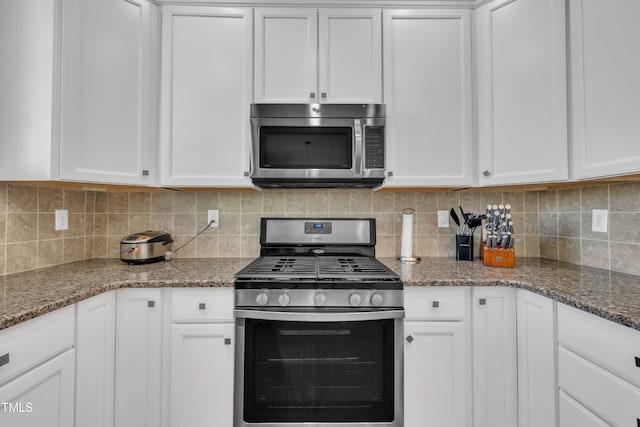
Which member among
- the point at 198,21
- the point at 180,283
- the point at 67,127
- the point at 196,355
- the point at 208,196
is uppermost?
the point at 198,21

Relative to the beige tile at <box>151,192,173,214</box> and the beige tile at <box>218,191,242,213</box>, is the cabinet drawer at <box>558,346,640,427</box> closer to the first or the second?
the beige tile at <box>218,191,242,213</box>

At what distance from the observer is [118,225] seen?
2076 millimetres

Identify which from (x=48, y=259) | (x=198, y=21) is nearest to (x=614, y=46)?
(x=198, y=21)

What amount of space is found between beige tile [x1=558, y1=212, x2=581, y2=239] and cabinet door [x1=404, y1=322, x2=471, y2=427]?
3.43 feet

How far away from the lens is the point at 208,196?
2.10m

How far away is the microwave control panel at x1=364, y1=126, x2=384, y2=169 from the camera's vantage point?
5.69ft

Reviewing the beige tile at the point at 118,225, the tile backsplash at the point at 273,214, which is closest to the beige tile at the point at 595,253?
the tile backsplash at the point at 273,214

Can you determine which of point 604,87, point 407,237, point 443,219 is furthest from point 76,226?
point 604,87

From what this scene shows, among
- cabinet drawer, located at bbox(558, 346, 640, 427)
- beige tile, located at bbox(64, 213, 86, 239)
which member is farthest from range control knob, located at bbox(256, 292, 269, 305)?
beige tile, located at bbox(64, 213, 86, 239)

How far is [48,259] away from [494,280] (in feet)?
7.85

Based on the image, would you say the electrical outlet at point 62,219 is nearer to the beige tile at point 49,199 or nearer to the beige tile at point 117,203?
the beige tile at point 49,199

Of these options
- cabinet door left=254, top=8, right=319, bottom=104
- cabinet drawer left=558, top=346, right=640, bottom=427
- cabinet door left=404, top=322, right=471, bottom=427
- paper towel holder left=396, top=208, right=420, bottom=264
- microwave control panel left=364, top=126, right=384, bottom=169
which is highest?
cabinet door left=254, top=8, right=319, bottom=104

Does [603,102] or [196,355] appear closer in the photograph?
[603,102]

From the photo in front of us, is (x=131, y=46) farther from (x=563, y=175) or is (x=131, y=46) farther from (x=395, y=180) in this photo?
(x=563, y=175)
